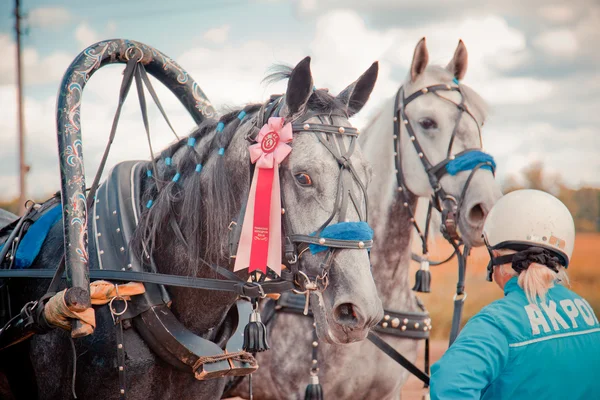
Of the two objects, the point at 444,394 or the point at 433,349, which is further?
the point at 433,349

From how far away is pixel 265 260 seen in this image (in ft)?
7.70

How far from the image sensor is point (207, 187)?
250cm

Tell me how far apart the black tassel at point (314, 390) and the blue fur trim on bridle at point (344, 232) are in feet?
4.71

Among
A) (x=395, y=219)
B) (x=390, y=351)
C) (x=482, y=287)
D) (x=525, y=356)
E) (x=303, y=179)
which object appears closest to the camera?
(x=525, y=356)

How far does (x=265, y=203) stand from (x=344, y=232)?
0.34m

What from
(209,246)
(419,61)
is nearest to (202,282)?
(209,246)

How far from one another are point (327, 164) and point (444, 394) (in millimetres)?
948

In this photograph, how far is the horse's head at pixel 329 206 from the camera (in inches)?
84.9

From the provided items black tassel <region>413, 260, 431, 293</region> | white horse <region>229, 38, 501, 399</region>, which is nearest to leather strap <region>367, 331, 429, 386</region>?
white horse <region>229, 38, 501, 399</region>

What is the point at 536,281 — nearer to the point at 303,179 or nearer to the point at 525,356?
the point at 525,356

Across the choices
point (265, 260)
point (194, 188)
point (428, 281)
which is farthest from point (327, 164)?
point (428, 281)

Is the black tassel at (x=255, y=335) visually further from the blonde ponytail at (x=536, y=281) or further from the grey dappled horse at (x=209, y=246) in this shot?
the blonde ponytail at (x=536, y=281)

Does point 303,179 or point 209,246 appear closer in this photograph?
point 303,179

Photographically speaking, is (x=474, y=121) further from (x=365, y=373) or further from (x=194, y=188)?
(x=194, y=188)
